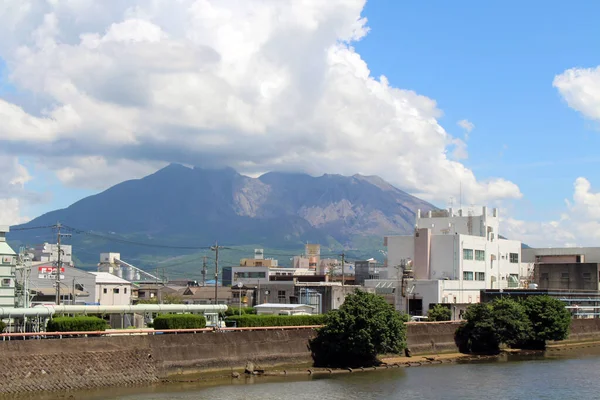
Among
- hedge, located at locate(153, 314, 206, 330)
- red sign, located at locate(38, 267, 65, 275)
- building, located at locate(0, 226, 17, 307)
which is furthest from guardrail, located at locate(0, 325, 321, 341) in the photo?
red sign, located at locate(38, 267, 65, 275)

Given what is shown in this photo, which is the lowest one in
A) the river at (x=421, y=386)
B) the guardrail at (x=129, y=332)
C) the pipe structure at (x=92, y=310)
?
the river at (x=421, y=386)

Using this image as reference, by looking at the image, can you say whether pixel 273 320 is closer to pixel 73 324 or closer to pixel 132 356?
pixel 132 356

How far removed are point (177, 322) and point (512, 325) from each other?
34.1 meters

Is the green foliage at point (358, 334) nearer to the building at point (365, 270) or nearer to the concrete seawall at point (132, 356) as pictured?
the concrete seawall at point (132, 356)

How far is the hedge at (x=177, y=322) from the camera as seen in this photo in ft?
185

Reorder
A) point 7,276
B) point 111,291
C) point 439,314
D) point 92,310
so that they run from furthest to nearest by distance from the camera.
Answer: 1. point 111,291
2. point 439,314
3. point 7,276
4. point 92,310

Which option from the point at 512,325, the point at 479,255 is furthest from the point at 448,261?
the point at 512,325

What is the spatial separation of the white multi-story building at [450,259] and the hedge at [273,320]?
118 feet

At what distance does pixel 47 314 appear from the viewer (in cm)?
5597

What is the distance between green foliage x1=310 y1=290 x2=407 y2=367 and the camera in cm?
6069

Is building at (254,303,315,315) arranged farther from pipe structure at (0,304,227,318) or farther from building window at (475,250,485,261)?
building window at (475,250,485,261)

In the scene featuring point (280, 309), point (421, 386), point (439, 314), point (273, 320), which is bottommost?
point (421, 386)

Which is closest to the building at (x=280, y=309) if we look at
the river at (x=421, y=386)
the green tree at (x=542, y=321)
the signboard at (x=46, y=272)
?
the river at (x=421, y=386)

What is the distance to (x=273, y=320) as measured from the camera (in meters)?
63.0
